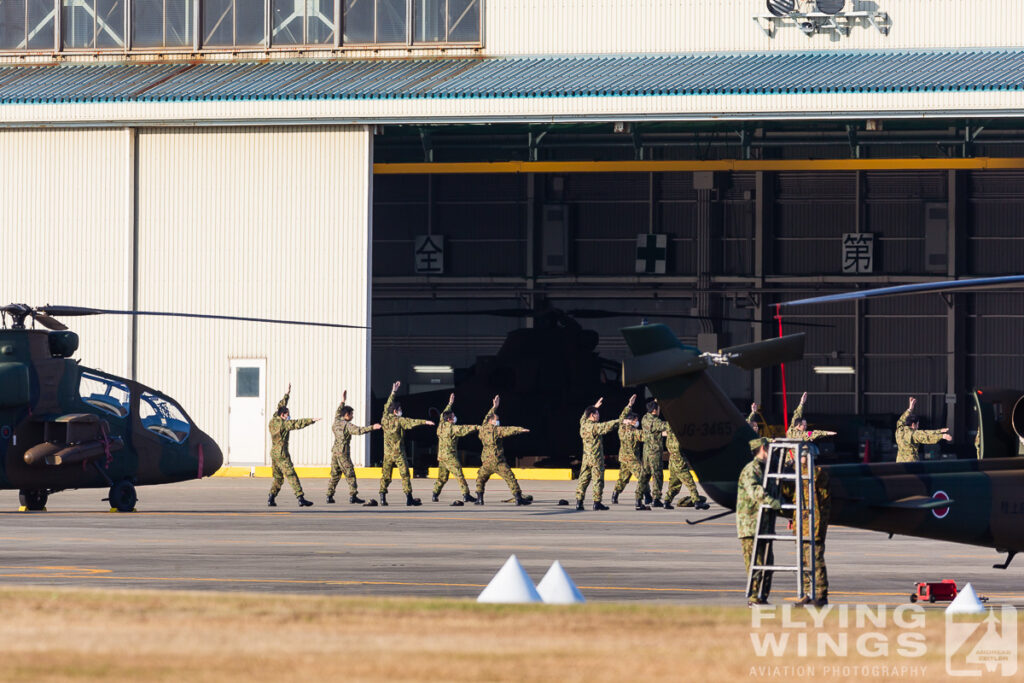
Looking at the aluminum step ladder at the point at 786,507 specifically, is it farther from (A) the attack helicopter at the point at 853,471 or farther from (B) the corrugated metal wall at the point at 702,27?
(B) the corrugated metal wall at the point at 702,27

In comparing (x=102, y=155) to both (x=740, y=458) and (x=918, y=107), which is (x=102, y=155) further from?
(x=740, y=458)

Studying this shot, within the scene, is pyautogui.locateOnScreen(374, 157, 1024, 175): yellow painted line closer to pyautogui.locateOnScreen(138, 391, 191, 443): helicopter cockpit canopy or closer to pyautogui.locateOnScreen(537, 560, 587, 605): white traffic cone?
pyautogui.locateOnScreen(138, 391, 191, 443): helicopter cockpit canopy

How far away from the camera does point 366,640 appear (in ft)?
38.0

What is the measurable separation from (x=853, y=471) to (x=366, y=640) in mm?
5770

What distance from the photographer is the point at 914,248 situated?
1930 inches

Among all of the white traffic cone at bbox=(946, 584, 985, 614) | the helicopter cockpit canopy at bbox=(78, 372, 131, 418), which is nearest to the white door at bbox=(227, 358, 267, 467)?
the helicopter cockpit canopy at bbox=(78, 372, 131, 418)

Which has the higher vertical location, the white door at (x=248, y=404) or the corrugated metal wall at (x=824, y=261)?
the corrugated metal wall at (x=824, y=261)

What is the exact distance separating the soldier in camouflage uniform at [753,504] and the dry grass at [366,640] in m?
0.89

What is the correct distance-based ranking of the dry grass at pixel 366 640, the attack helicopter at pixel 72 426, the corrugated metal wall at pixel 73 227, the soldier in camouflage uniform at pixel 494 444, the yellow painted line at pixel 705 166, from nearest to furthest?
the dry grass at pixel 366 640
the attack helicopter at pixel 72 426
the soldier in camouflage uniform at pixel 494 444
the corrugated metal wall at pixel 73 227
the yellow painted line at pixel 705 166

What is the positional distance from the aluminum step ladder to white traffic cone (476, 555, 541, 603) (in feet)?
6.33

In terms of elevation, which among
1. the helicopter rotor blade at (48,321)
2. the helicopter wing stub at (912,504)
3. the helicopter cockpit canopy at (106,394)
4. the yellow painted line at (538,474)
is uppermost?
the helicopter rotor blade at (48,321)

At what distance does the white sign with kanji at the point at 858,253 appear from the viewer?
48.9m

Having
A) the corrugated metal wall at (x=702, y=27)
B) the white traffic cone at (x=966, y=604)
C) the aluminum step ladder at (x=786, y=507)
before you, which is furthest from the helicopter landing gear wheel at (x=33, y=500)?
the corrugated metal wall at (x=702, y=27)

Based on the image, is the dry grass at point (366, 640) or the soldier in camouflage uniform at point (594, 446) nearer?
the dry grass at point (366, 640)
